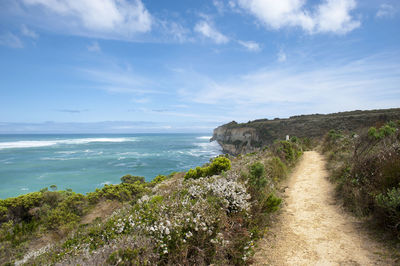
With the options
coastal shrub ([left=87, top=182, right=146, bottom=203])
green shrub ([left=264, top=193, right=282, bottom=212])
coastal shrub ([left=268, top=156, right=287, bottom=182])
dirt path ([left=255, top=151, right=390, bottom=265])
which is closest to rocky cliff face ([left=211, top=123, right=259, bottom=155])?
coastal shrub ([left=268, top=156, right=287, bottom=182])

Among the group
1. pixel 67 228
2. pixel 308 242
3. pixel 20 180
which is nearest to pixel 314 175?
pixel 308 242

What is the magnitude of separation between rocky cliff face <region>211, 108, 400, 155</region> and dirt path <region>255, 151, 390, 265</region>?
84.5 feet

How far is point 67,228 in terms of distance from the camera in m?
8.63

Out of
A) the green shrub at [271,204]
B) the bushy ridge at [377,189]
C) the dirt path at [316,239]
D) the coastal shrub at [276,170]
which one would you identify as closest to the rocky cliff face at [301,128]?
the coastal shrub at [276,170]

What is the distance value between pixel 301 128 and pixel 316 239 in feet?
133

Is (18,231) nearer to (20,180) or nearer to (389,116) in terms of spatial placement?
(20,180)

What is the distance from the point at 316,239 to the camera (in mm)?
4309

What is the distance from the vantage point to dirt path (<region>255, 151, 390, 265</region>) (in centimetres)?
362

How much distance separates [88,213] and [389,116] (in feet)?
134

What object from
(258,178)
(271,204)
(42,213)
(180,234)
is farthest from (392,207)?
(42,213)

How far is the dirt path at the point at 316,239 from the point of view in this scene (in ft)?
11.9

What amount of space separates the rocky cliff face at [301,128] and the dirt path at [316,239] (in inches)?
1014

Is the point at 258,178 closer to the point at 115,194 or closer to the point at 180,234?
the point at 180,234

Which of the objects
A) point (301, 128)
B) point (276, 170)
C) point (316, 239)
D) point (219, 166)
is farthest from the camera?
A: point (301, 128)
